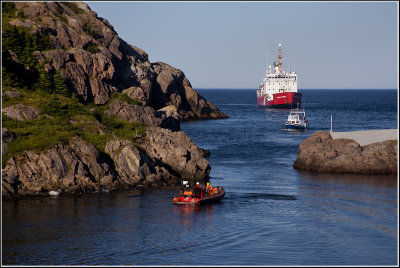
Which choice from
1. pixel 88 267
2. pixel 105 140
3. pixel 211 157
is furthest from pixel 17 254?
pixel 211 157

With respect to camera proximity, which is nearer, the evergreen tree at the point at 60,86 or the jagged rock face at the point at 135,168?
the jagged rock face at the point at 135,168

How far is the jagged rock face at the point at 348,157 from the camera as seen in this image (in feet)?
205

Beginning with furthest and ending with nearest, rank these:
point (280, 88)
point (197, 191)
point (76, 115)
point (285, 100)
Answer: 1. point (280, 88)
2. point (285, 100)
3. point (76, 115)
4. point (197, 191)

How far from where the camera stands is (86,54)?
7812 centimetres

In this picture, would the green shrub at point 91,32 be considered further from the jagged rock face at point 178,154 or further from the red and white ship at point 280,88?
the red and white ship at point 280,88

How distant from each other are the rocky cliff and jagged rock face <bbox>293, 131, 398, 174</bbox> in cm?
1332

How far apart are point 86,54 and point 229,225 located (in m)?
42.9

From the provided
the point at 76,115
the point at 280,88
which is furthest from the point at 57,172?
the point at 280,88

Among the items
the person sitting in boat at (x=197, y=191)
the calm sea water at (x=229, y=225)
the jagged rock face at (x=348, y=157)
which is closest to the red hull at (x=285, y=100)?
the jagged rock face at (x=348, y=157)

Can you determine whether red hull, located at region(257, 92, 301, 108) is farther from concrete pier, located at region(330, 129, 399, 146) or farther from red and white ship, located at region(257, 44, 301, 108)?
concrete pier, located at region(330, 129, 399, 146)

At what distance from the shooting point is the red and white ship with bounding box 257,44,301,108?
17338 centimetres

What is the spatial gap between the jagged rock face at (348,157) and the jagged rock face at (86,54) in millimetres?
25803

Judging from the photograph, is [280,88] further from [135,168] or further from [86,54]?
[135,168]

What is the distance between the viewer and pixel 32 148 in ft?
176
